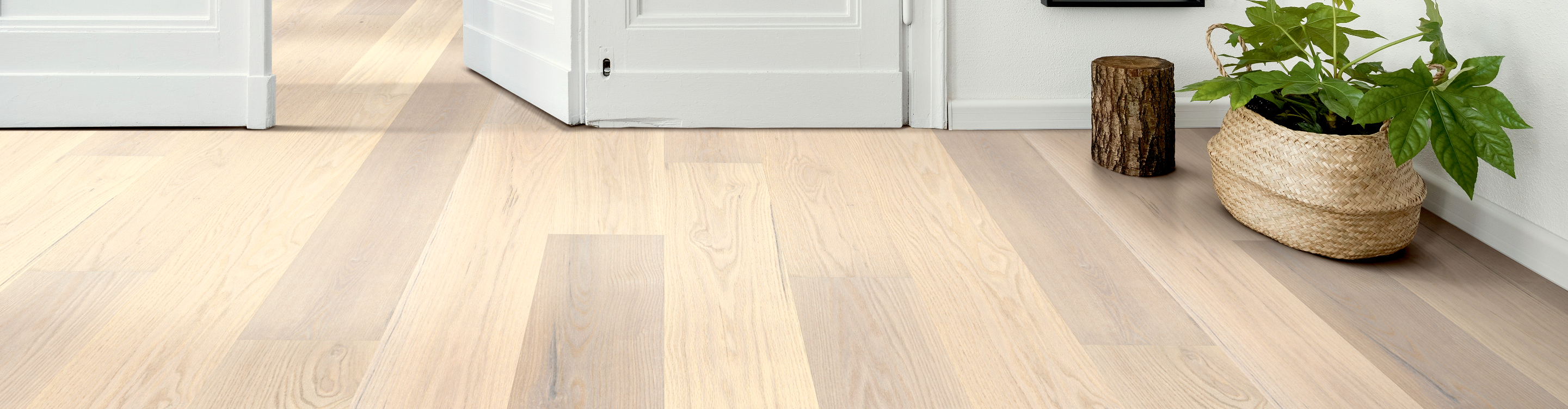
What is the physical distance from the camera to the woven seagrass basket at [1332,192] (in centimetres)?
164

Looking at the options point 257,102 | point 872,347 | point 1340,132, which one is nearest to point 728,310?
point 872,347

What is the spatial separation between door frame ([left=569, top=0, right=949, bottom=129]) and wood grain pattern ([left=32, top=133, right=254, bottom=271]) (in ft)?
2.41

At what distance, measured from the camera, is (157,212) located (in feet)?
6.03

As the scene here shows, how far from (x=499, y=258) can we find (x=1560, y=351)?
1421mm

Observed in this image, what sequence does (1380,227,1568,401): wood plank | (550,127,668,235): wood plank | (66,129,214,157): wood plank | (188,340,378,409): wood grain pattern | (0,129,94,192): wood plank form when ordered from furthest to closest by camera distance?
1. (66,129,214,157): wood plank
2. (0,129,94,192): wood plank
3. (550,127,668,235): wood plank
4. (1380,227,1568,401): wood plank
5. (188,340,378,409): wood grain pattern

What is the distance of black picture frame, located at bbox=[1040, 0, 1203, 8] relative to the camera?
2.53 m

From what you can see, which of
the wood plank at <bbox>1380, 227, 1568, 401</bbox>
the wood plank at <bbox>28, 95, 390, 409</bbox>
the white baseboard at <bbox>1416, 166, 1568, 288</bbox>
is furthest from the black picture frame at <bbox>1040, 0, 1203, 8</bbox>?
the wood plank at <bbox>28, 95, 390, 409</bbox>

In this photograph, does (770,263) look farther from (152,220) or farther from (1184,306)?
(152,220)

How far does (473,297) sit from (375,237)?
13.9 inches

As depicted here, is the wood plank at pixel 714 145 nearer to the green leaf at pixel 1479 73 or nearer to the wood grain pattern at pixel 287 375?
the wood grain pattern at pixel 287 375

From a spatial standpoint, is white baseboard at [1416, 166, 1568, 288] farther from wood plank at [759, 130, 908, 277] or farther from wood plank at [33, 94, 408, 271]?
wood plank at [33, 94, 408, 271]

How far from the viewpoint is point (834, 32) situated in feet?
8.39

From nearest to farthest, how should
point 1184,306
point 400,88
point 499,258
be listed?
point 1184,306, point 499,258, point 400,88

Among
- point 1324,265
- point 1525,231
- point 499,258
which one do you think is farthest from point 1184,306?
point 499,258
